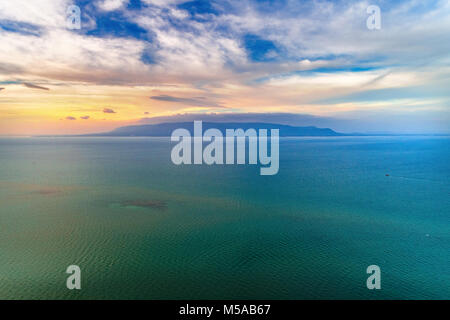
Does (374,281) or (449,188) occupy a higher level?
(449,188)

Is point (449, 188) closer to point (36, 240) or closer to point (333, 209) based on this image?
point (333, 209)

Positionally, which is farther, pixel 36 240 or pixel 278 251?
pixel 36 240


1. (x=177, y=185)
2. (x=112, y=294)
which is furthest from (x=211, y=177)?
(x=112, y=294)

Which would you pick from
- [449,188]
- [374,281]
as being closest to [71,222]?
[374,281]

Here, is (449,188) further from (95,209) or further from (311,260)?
(95,209)
